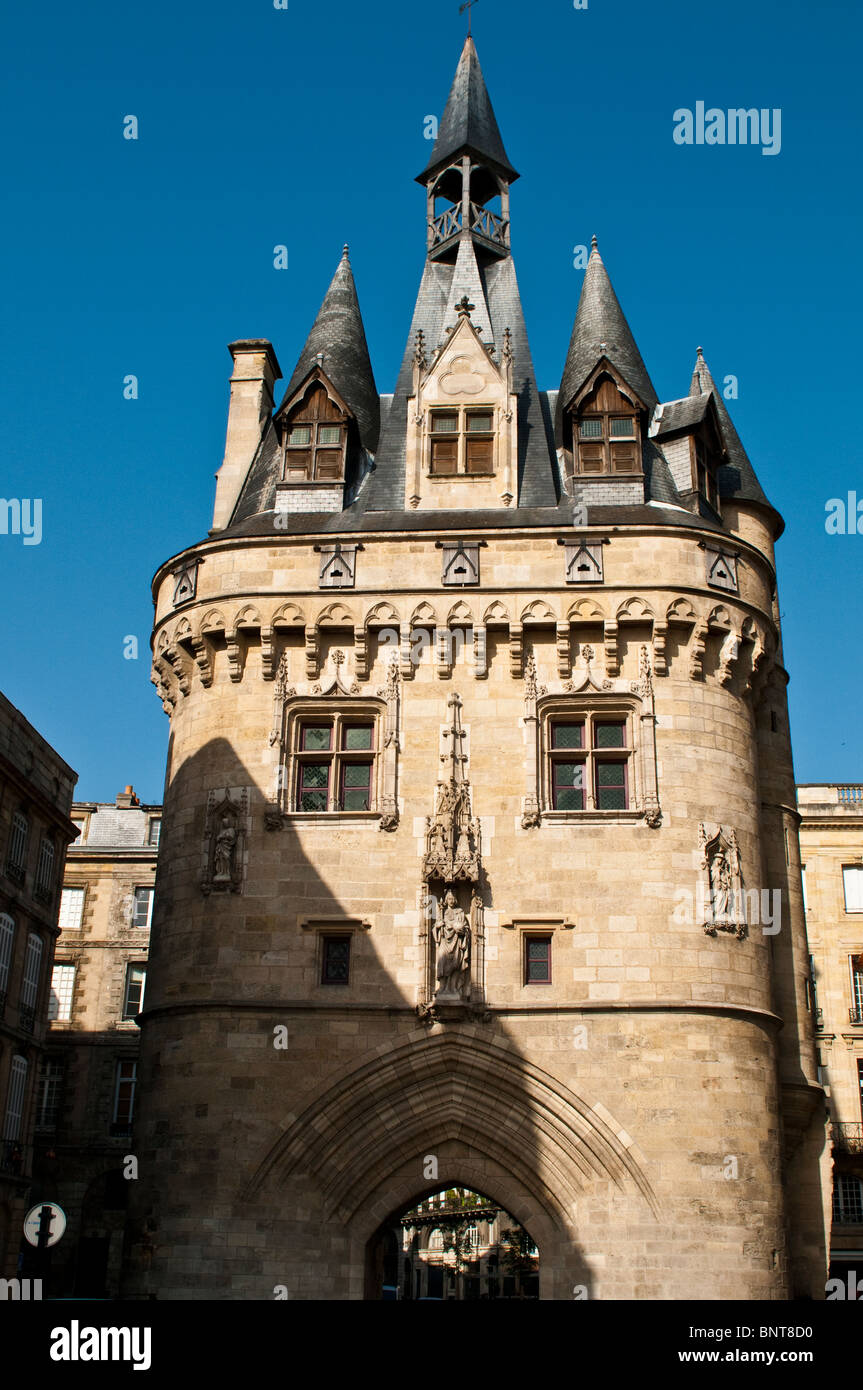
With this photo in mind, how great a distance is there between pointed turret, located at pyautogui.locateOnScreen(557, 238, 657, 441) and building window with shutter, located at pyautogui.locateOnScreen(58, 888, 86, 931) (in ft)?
69.2

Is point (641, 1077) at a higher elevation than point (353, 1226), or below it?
higher

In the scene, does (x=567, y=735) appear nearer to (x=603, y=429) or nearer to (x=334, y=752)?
(x=334, y=752)

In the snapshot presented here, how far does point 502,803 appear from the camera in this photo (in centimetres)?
1977

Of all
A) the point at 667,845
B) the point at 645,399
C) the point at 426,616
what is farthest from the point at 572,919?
the point at 645,399

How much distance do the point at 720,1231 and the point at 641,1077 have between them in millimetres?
2085

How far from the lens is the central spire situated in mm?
27141

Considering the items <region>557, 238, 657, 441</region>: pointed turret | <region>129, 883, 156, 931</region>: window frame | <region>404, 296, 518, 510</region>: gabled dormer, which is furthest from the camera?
<region>129, 883, 156, 931</region>: window frame

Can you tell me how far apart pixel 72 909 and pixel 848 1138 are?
69.4 feet

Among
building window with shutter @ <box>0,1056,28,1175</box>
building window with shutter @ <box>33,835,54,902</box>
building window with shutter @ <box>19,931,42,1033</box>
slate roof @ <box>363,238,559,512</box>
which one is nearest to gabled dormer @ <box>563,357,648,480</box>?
slate roof @ <box>363,238,559,512</box>

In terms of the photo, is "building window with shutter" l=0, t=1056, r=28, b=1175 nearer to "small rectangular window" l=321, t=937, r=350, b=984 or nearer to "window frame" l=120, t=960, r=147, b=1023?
"small rectangular window" l=321, t=937, r=350, b=984

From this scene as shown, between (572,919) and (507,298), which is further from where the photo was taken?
(507,298)
